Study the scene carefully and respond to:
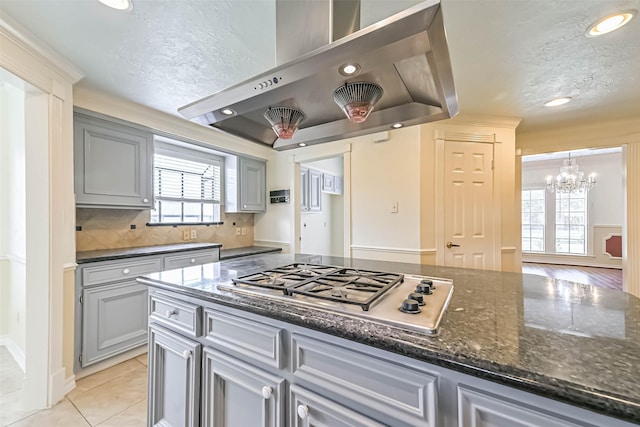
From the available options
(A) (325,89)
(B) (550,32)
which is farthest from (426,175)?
(A) (325,89)

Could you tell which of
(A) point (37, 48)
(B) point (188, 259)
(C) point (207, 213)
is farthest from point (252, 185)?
(A) point (37, 48)

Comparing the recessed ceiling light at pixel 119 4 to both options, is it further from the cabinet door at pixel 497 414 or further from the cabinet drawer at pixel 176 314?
the cabinet door at pixel 497 414

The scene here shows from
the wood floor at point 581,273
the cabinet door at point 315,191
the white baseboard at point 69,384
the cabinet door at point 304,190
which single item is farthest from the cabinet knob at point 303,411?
the wood floor at point 581,273

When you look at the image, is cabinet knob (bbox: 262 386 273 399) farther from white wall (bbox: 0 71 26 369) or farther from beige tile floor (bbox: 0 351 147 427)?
white wall (bbox: 0 71 26 369)

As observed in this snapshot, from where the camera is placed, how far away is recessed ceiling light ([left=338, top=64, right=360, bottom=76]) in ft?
2.85

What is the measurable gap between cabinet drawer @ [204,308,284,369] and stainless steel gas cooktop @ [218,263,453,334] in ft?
0.38

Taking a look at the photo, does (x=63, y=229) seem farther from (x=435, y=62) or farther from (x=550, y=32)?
(x=550, y=32)

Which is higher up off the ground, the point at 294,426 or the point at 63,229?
the point at 63,229

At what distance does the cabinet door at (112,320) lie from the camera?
7.01ft

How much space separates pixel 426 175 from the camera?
9.66 ft

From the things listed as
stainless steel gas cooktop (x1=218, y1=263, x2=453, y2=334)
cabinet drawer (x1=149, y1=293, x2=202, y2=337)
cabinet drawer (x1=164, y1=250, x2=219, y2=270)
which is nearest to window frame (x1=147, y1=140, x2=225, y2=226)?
cabinet drawer (x1=164, y1=250, x2=219, y2=270)

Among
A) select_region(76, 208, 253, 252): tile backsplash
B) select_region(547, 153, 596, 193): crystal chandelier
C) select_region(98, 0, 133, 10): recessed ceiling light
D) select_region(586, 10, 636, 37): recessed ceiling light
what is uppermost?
select_region(98, 0, 133, 10): recessed ceiling light

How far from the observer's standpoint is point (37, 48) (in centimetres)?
169

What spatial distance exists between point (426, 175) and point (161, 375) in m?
2.79
